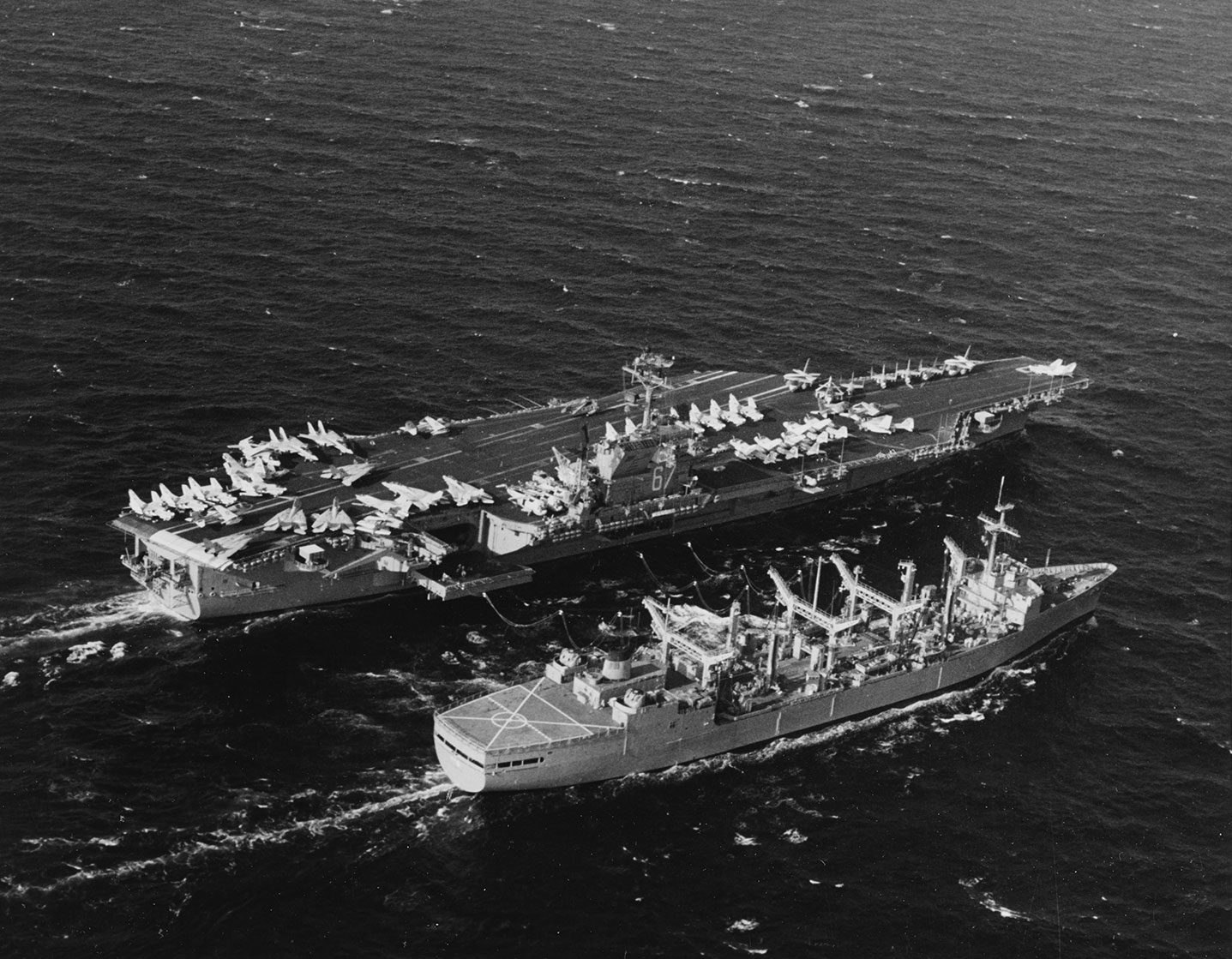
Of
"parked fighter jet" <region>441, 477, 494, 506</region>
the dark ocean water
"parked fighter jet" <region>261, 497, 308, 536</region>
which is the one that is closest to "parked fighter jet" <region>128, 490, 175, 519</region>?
the dark ocean water

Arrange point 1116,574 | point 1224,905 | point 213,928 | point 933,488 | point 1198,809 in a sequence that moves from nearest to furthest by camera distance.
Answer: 1. point 213,928
2. point 1224,905
3. point 1198,809
4. point 1116,574
5. point 933,488

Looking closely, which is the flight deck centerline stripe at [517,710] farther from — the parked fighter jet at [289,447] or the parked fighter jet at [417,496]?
the parked fighter jet at [289,447]

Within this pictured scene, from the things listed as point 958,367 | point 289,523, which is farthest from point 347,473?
point 958,367

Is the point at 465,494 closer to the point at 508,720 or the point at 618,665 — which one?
the point at 618,665

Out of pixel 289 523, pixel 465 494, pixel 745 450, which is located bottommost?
pixel 289 523

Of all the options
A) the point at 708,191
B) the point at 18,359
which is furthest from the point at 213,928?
the point at 708,191

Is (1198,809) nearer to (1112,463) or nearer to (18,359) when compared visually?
(1112,463)
